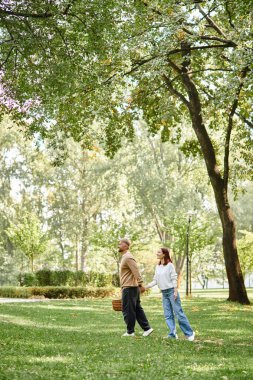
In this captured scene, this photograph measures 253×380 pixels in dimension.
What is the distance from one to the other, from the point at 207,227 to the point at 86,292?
10.8 meters

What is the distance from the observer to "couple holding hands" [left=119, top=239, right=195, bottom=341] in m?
10.4

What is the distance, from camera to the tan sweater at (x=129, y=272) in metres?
10.5

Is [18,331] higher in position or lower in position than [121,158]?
lower

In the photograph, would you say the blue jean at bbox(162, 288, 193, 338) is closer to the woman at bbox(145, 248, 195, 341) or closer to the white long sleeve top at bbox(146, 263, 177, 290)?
the woman at bbox(145, 248, 195, 341)

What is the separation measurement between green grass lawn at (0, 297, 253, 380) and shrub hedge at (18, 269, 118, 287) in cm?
1958

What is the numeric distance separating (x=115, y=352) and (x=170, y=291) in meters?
2.42

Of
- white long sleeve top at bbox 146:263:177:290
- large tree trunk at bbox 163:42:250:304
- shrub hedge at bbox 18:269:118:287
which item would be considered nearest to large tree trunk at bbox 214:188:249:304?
large tree trunk at bbox 163:42:250:304

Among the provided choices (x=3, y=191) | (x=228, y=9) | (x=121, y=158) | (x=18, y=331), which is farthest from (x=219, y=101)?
(x=3, y=191)

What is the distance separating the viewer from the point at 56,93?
1373 cm

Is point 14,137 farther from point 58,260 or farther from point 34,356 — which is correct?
point 34,356

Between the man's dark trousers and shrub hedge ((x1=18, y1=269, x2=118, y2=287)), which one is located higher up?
shrub hedge ((x1=18, y1=269, x2=118, y2=287))

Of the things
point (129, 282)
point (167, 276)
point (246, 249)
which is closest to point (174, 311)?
point (167, 276)

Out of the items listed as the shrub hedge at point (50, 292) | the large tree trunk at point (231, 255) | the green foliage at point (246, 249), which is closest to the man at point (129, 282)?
the large tree trunk at point (231, 255)

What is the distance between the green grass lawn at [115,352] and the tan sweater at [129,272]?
108 cm
